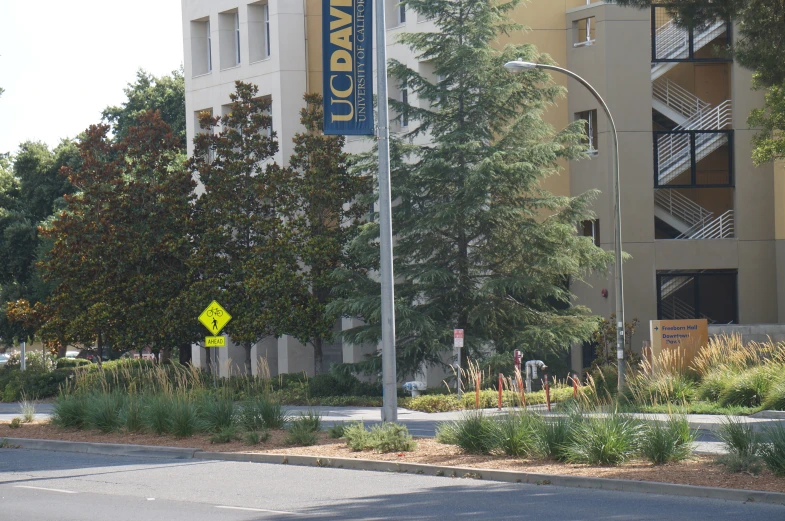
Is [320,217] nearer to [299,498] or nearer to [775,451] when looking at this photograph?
[299,498]

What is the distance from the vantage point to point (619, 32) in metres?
35.2

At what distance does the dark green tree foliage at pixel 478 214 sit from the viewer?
29766mm

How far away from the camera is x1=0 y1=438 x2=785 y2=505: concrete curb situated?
11.0 meters

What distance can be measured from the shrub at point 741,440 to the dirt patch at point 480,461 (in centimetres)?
28

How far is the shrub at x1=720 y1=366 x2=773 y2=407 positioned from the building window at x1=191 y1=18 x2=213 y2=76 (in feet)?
96.9

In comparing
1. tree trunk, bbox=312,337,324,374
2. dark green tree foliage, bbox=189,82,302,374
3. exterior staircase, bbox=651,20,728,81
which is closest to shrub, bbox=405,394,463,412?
dark green tree foliage, bbox=189,82,302,374

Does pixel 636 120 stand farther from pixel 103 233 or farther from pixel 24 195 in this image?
pixel 24 195

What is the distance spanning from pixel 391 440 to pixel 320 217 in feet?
67.9

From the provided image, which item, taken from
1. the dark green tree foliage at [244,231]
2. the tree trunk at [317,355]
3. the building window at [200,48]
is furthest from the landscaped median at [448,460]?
the building window at [200,48]

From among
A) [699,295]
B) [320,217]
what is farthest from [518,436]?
[699,295]

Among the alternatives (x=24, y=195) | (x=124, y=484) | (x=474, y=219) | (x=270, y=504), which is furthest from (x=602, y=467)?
(x=24, y=195)

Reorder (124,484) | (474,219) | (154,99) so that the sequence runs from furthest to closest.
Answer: (154,99) → (474,219) → (124,484)

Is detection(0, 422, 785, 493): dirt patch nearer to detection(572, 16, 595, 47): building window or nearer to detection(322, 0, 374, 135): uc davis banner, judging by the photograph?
detection(322, 0, 374, 135): uc davis banner

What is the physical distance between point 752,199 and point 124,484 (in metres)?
28.0
